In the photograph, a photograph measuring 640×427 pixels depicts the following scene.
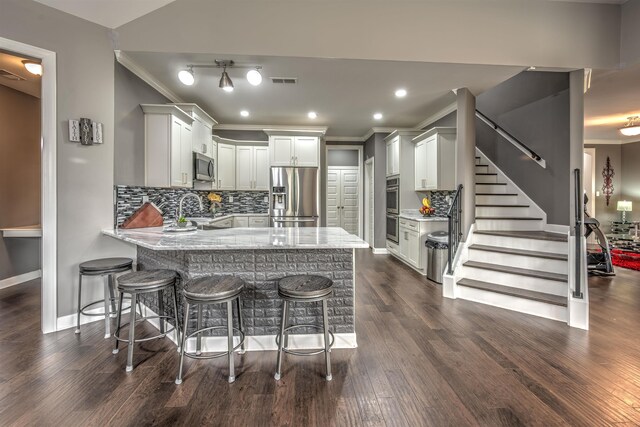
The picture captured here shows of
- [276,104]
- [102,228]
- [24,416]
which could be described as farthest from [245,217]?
[24,416]

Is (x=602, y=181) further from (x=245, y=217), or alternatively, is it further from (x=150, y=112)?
(x=150, y=112)

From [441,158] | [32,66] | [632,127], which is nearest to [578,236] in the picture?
[441,158]

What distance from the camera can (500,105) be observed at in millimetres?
5312

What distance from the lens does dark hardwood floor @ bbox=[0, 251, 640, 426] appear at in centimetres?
169

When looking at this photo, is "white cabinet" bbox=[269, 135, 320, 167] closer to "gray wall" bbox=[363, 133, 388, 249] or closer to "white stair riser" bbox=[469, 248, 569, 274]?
"gray wall" bbox=[363, 133, 388, 249]

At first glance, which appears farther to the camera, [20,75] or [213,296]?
[20,75]

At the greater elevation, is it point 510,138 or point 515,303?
point 510,138

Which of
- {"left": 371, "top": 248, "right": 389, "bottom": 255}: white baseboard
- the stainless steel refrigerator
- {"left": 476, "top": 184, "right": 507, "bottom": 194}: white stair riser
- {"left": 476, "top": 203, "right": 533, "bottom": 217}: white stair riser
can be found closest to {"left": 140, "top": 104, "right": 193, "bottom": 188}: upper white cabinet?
the stainless steel refrigerator

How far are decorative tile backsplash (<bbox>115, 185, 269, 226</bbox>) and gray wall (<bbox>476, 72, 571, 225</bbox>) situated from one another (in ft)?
14.7

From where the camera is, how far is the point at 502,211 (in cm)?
463

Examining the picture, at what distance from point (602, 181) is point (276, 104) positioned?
347 inches

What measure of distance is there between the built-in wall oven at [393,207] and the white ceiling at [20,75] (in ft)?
18.2

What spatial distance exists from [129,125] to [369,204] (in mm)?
5001

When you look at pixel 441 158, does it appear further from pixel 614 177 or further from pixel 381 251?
pixel 614 177
